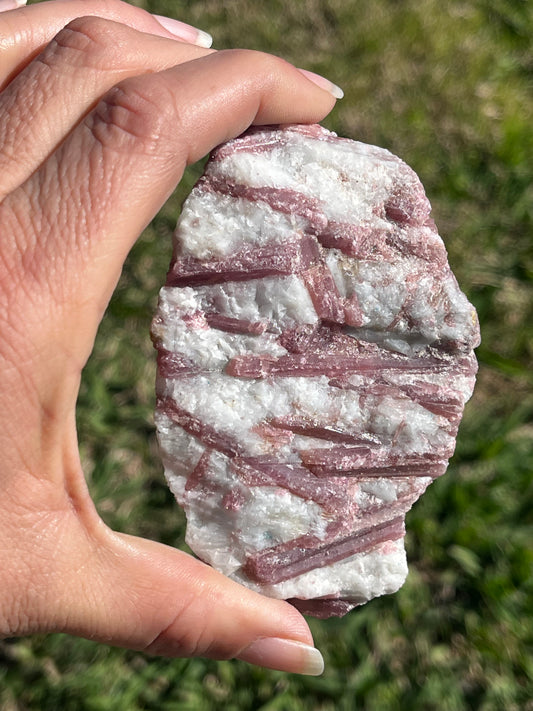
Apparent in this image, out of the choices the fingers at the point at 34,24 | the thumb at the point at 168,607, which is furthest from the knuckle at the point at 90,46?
the thumb at the point at 168,607

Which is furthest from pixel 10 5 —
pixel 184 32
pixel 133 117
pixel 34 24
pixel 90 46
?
pixel 133 117

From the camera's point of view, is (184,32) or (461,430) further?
(461,430)

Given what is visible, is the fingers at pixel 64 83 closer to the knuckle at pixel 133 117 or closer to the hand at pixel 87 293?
the hand at pixel 87 293

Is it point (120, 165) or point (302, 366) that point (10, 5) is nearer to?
point (120, 165)

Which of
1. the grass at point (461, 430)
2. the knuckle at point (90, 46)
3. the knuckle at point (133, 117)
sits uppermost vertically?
the knuckle at point (90, 46)

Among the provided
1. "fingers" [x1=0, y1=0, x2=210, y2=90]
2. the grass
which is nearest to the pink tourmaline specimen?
"fingers" [x1=0, y1=0, x2=210, y2=90]

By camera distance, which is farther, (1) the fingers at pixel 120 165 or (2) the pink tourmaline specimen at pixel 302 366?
(2) the pink tourmaline specimen at pixel 302 366
